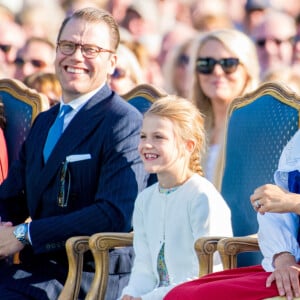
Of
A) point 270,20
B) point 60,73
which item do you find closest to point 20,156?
point 60,73

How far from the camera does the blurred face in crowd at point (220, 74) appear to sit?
7.30m

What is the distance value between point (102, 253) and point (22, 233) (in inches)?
16.9

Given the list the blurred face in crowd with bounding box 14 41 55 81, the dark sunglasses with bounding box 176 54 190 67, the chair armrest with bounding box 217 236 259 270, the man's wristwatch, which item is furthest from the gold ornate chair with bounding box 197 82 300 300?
the blurred face in crowd with bounding box 14 41 55 81

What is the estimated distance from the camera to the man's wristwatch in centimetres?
600

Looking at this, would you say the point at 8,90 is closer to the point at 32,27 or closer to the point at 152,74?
the point at 152,74

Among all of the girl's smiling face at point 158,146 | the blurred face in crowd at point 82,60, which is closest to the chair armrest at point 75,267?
the girl's smiling face at point 158,146

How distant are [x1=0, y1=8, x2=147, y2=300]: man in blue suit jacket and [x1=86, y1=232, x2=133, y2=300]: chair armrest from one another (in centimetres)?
13

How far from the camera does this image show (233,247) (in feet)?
18.0

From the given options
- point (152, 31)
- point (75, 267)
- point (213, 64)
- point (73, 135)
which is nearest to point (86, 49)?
point (73, 135)

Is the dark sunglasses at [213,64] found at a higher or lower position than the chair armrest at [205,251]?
higher

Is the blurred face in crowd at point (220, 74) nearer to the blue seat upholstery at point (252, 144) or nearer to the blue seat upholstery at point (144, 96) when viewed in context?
the blue seat upholstery at point (144, 96)

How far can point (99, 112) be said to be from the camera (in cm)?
610

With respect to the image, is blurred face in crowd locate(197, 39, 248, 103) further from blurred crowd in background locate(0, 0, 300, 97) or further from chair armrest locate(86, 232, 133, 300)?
chair armrest locate(86, 232, 133, 300)

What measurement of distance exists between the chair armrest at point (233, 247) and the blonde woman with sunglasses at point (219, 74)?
1.61 metres
